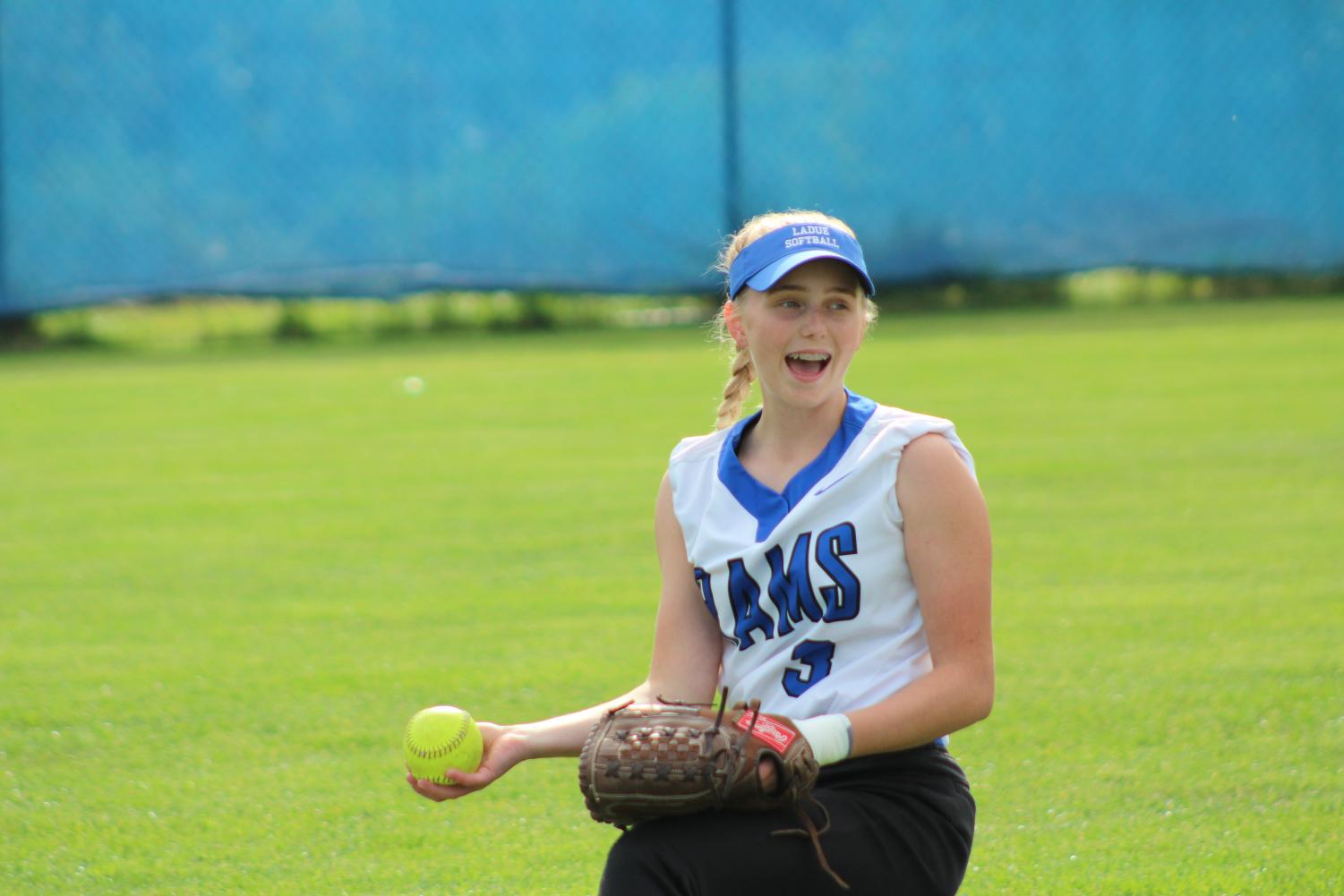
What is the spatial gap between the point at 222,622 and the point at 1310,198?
1191cm

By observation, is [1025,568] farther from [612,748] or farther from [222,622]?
[612,748]

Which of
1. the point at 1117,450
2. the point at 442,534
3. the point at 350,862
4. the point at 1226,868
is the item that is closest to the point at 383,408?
the point at 442,534

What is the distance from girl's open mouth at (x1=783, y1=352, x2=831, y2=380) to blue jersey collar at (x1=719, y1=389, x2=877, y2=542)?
82 millimetres

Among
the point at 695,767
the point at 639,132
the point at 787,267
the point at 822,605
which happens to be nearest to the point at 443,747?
the point at 695,767

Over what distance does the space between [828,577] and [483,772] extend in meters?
0.69

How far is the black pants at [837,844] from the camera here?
8.84ft

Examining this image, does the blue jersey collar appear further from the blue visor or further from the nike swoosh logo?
the blue visor

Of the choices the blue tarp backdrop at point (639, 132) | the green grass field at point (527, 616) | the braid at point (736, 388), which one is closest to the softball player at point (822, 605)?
the braid at point (736, 388)

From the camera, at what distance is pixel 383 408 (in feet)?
37.0

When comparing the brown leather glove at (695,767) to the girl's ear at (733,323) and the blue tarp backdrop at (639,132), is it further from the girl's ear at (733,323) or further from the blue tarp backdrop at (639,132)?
the blue tarp backdrop at (639,132)

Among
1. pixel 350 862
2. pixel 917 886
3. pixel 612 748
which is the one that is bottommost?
pixel 350 862

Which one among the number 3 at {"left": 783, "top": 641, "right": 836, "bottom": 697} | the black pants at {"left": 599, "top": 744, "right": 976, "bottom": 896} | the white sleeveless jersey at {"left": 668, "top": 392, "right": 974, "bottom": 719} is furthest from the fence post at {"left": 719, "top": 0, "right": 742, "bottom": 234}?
the black pants at {"left": 599, "top": 744, "right": 976, "bottom": 896}

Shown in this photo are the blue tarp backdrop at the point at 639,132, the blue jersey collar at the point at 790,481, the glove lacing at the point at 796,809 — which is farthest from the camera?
the blue tarp backdrop at the point at 639,132

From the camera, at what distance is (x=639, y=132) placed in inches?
602
